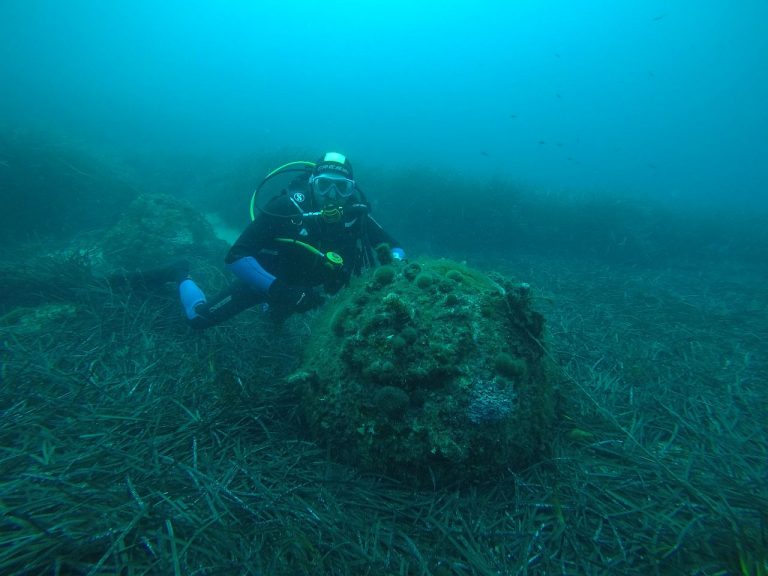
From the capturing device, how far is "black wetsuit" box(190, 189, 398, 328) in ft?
16.0

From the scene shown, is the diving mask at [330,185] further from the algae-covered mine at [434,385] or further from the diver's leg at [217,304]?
the algae-covered mine at [434,385]

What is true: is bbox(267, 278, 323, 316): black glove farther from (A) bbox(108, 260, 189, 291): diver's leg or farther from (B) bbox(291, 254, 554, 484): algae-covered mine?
(A) bbox(108, 260, 189, 291): diver's leg

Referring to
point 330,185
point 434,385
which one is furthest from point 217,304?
point 434,385

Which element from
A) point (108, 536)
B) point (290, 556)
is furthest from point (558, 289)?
point (108, 536)

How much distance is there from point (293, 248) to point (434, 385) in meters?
3.61

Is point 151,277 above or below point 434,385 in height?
below

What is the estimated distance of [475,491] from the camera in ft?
7.46

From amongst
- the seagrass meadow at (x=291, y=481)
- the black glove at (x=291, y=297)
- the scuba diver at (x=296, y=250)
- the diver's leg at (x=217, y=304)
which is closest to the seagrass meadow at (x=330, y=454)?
the seagrass meadow at (x=291, y=481)

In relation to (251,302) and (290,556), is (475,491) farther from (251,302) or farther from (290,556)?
(251,302)

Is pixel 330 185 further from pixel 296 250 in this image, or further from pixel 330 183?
pixel 296 250

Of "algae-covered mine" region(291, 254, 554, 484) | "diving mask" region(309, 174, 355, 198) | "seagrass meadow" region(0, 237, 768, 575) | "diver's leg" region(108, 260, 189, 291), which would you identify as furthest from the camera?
"diver's leg" region(108, 260, 189, 291)

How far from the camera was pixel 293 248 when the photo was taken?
523cm

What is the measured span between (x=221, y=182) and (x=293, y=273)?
42.4 feet

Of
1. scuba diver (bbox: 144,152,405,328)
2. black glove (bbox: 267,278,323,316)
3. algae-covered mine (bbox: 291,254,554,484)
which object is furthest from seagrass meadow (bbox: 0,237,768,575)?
scuba diver (bbox: 144,152,405,328)
